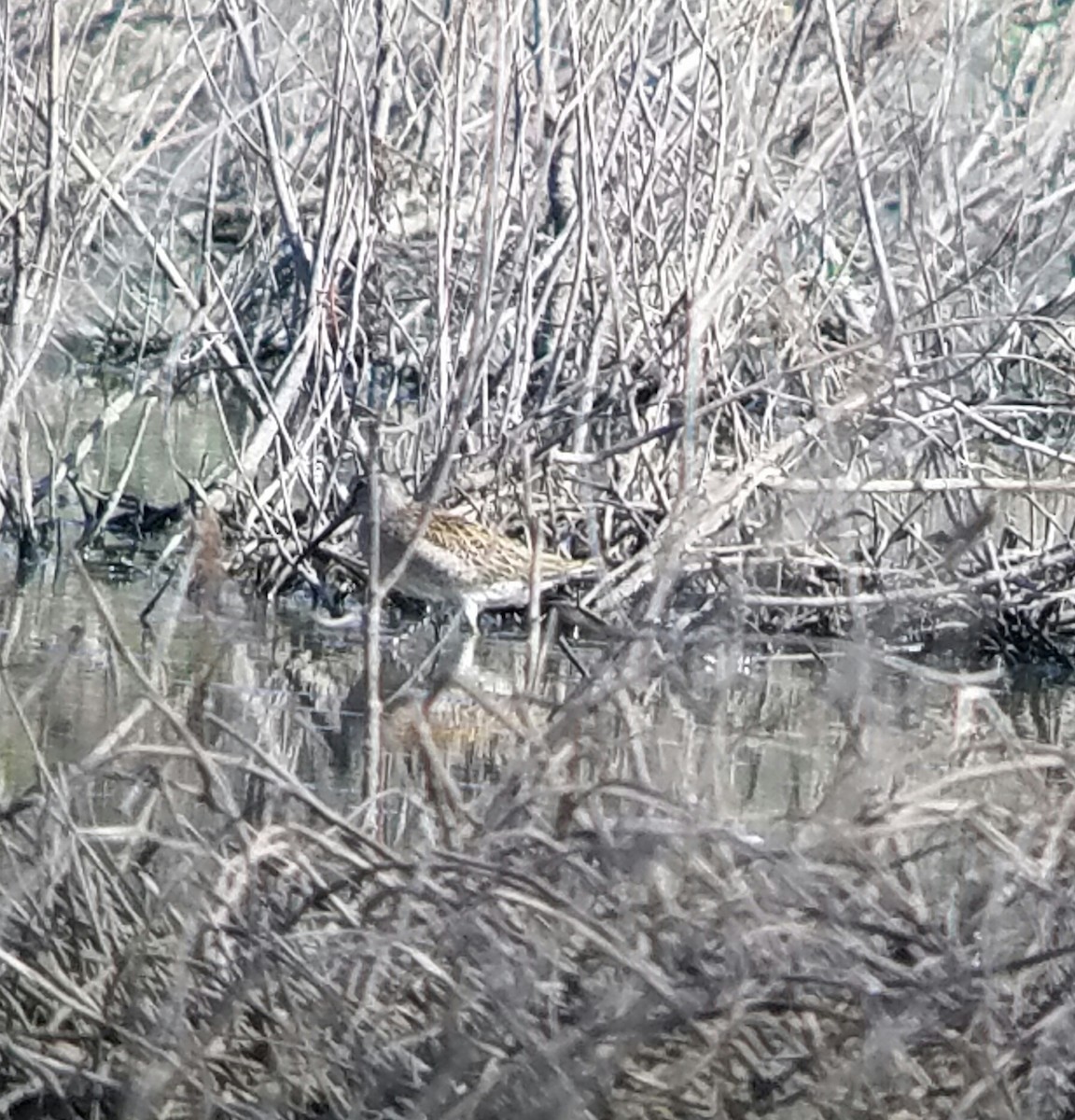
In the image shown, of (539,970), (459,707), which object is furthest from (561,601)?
(539,970)

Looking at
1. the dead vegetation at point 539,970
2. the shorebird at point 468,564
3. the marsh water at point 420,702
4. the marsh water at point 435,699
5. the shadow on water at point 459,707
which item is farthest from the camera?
the shorebird at point 468,564

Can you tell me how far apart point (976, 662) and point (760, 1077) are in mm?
4963

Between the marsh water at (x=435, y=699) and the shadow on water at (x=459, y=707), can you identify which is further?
the marsh water at (x=435, y=699)

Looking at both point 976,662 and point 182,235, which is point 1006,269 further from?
point 182,235

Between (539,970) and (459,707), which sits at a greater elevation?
(539,970)

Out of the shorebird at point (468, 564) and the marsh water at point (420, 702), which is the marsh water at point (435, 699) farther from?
the shorebird at point (468, 564)

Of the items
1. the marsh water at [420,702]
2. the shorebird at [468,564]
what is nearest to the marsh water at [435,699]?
the marsh water at [420,702]

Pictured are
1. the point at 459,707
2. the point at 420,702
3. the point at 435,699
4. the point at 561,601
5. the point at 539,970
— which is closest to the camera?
the point at 539,970

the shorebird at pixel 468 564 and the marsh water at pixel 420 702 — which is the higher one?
the shorebird at pixel 468 564

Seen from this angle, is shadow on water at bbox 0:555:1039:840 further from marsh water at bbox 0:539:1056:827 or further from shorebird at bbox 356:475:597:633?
shorebird at bbox 356:475:597:633

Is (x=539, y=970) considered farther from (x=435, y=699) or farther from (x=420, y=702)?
(x=420, y=702)

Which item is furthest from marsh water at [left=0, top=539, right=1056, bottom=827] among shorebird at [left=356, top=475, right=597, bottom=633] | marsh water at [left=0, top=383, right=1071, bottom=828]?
shorebird at [left=356, top=475, right=597, bottom=633]

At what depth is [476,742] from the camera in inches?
269

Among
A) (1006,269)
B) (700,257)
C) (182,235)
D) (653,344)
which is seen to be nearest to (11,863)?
(700,257)
